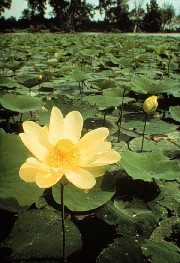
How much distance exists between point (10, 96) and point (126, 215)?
98cm

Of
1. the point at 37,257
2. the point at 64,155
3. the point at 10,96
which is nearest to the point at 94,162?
the point at 64,155

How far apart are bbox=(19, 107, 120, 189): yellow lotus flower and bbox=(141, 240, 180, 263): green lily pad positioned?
0.68ft

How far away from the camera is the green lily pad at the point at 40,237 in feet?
2.49

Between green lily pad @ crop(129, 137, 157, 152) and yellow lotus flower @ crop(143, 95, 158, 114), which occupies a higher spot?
yellow lotus flower @ crop(143, 95, 158, 114)

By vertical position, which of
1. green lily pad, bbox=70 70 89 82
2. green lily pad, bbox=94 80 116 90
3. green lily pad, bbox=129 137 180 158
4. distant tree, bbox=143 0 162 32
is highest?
distant tree, bbox=143 0 162 32

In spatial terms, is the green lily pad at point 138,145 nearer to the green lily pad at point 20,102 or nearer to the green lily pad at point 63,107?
the green lily pad at point 63,107

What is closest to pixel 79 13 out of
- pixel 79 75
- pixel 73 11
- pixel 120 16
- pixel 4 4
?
pixel 73 11

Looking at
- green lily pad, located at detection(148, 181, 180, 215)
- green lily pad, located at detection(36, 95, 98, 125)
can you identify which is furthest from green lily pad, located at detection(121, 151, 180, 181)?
green lily pad, located at detection(36, 95, 98, 125)

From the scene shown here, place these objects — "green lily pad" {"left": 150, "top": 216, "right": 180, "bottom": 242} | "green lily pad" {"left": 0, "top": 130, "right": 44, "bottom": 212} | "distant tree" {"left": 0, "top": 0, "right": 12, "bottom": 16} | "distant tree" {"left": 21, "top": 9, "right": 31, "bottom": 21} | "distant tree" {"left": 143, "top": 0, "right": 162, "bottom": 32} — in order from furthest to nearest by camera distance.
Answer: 1. "distant tree" {"left": 21, "top": 9, "right": 31, "bottom": 21}
2. "distant tree" {"left": 143, "top": 0, "right": 162, "bottom": 32}
3. "distant tree" {"left": 0, "top": 0, "right": 12, "bottom": 16}
4. "green lily pad" {"left": 150, "top": 216, "right": 180, "bottom": 242}
5. "green lily pad" {"left": 0, "top": 130, "right": 44, "bottom": 212}

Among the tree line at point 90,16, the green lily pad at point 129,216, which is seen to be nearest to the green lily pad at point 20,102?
the green lily pad at point 129,216

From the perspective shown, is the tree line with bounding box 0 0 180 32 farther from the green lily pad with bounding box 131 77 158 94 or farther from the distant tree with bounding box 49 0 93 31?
the green lily pad with bounding box 131 77 158 94

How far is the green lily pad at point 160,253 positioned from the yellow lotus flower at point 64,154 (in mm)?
207

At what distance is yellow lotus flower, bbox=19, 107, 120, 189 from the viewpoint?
593mm

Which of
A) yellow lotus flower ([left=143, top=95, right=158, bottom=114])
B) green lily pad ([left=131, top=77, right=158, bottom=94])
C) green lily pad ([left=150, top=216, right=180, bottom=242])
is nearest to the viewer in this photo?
green lily pad ([left=150, top=216, right=180, bottom=242])
